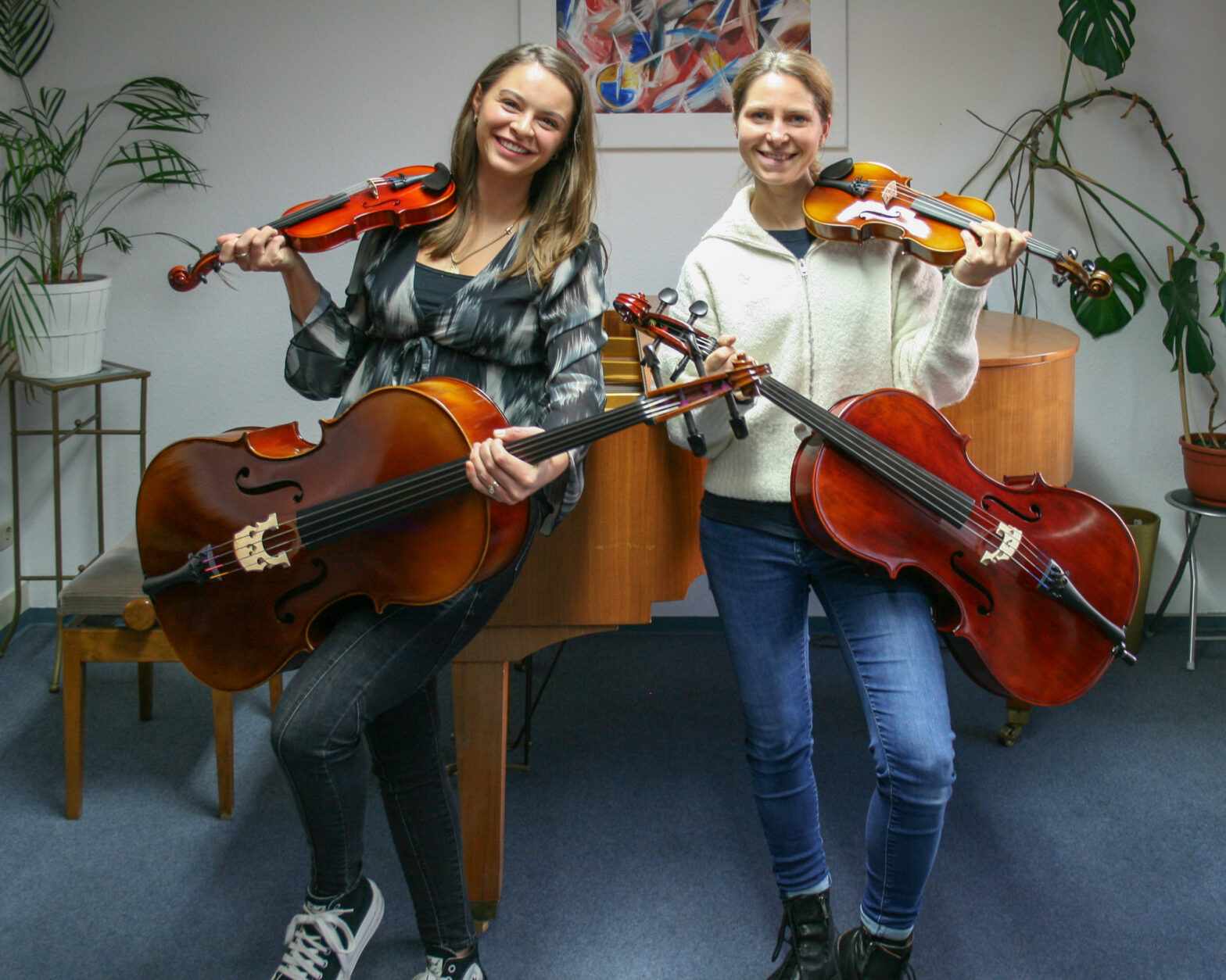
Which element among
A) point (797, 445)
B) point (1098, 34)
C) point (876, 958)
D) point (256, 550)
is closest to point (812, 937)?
point (876, 958)

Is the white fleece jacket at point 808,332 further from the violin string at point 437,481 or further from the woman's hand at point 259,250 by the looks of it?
the woman's hand at point 259,250

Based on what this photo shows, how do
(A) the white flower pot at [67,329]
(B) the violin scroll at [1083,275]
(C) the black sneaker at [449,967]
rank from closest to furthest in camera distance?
(B) the violin scroll at [1083,275] < (C) the black sneaker at [449,967] < (A) the white flower pot at [67,329]

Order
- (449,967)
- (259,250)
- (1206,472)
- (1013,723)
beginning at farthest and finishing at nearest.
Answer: (1206,472)
(1013,723)
(449,967)
(259,250)

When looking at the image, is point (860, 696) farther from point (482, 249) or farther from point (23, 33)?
point (23, 33)

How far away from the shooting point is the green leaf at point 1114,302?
9.82 ft

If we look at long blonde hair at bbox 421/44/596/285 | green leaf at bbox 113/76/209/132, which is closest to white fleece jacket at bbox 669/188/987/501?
long blonde hair at bbox 421/44/596/285

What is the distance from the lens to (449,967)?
5.83 feet

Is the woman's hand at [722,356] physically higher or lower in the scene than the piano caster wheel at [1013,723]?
higher

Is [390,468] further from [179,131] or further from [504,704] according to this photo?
[179,131]

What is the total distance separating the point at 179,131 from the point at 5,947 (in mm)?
2075

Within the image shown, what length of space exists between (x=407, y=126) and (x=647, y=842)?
1996mm

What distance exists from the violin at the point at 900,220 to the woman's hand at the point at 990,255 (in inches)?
2.4

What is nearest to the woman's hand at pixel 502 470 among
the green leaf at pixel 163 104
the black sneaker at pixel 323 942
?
the black sneaker at pixel 323 942

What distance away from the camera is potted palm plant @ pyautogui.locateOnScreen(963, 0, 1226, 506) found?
2.88 meters
